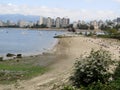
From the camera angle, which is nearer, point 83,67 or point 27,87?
point 83,67

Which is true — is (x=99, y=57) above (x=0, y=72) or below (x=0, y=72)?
above

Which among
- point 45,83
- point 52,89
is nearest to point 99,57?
point 52,89

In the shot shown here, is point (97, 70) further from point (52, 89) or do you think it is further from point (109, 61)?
point (52, 89)

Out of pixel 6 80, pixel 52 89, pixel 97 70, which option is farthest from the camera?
pixel 6 80

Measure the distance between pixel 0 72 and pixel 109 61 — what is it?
13830 millimetres

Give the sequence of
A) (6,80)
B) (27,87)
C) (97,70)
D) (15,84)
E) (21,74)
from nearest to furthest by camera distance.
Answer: (97,70) → (27,87) → (15,84) → (6,80) → (21,74)

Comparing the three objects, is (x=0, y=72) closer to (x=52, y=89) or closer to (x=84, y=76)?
(x=52, y=89)

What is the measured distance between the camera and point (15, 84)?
2273cm

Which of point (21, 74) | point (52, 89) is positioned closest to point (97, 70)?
point (52, 89)

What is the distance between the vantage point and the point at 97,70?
15430 mm

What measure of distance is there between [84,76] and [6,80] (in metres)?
10.4

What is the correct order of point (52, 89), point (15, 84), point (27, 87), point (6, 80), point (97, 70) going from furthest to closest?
point (6, 80), point (15, 84), point (27, 87), point (52, 89), point (97, 70)

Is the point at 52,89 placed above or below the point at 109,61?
below

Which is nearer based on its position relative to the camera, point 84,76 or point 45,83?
point 84,76
